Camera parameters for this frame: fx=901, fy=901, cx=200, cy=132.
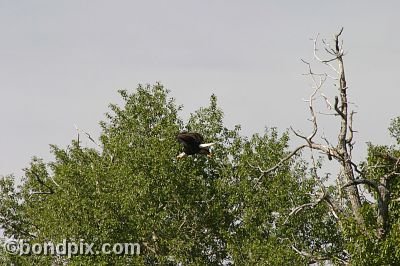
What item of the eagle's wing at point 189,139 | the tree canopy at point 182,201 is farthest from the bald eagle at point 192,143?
the tree canopy at point 182,201

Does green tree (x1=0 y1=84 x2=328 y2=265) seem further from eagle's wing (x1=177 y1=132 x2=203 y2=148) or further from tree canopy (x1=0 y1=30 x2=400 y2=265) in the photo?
eagle's wing (x1=177 y1=132 x2=203 y2=148)

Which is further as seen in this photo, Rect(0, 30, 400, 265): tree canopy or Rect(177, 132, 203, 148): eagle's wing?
Rect(0, 30, 400, 265): tree canopy

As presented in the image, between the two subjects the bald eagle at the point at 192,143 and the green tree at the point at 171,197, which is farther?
the green tree at the point at 171,197

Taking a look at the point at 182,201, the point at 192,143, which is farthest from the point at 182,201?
the point at 192,143

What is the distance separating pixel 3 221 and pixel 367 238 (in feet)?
113

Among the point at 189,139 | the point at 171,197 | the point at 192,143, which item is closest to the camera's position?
the point at 189,139

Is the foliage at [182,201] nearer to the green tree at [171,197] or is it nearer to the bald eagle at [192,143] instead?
the green tree at [171,197]

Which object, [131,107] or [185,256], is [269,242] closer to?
[185,256]

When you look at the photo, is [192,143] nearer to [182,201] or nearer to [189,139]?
[189,139]

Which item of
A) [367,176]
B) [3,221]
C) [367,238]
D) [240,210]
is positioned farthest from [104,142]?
[367,238]

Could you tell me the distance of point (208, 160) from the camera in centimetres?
4500

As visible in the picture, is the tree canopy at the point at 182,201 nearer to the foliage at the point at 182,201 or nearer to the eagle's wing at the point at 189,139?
the foliage at the point at 182,201

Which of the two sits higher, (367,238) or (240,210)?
(240,210)

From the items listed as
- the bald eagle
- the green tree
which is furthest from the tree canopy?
the bald eagle
